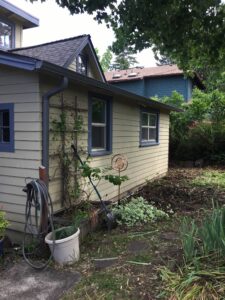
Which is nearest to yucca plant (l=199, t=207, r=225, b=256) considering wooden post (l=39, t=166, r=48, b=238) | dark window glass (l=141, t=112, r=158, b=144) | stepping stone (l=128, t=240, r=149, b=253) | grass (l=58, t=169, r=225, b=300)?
grass (l=58, t=169, r=225, b=300)

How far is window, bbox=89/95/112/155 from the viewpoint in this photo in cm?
636

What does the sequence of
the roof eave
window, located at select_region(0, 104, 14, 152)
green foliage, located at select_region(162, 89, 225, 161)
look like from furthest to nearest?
green foliage, located at select_region(162, 89, 225, 161), the roof eave, window, located at select_region(0, 104, 14, 152)

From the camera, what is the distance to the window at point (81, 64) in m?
12.1

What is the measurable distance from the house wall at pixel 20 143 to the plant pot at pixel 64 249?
1207mm

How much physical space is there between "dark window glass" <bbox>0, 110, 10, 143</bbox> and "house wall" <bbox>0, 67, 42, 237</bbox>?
0.21 meters

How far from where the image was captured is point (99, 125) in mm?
6684

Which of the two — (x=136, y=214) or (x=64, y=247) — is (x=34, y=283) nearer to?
(x=64, y=247)

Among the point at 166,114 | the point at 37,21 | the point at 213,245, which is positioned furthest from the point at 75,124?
the point at 37,21

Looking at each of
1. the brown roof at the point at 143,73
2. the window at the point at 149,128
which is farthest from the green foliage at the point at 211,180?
the brown roof at the point at 143,73

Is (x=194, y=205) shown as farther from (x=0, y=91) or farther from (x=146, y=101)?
(x=0, y=91)

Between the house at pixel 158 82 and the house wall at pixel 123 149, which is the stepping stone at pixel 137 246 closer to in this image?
the house wall at pixel 123 149

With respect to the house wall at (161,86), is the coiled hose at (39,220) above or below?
below

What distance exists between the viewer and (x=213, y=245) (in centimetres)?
336

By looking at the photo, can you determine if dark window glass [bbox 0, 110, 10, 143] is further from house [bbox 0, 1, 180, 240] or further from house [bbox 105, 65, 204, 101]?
house [bbox 105, 65, 204, 101]
